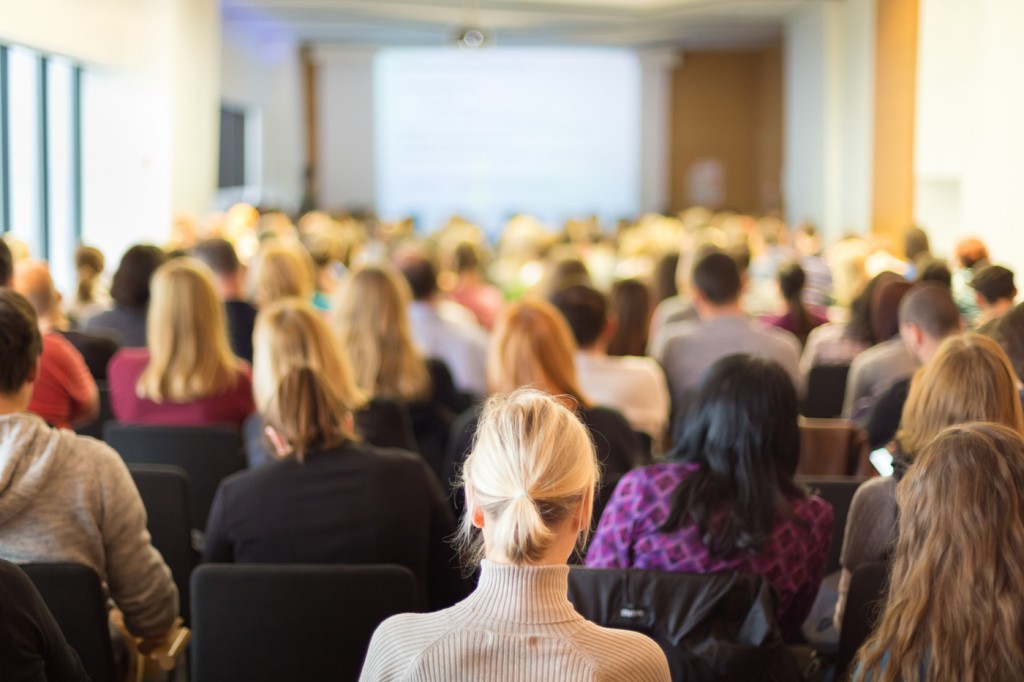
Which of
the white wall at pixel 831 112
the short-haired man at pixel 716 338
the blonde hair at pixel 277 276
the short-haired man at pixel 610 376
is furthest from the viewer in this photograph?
the white wall at pixel 831 112

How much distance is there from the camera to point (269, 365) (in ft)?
12.1

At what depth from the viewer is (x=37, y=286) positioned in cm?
476

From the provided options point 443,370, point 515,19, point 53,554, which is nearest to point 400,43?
point 515,19

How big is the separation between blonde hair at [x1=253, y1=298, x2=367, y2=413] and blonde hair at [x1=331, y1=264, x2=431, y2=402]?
2.65 feet

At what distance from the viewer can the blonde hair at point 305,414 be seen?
2.63m

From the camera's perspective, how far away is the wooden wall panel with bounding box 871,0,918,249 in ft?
38.0

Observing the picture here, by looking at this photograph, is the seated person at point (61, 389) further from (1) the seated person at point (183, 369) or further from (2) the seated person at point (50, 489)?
(2) the seated person at point (50, 489)

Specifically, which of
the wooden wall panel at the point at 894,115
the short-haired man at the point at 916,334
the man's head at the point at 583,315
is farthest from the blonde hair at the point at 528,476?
the wooden wall panel at the point at 894,115

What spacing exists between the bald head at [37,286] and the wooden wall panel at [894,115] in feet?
28.4

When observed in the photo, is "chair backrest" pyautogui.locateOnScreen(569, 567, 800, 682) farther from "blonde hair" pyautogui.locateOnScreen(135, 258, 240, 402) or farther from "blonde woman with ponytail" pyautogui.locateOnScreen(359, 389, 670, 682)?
"blonde hair" pyautogui.locateOnScreen(135, 258, 240, 402)

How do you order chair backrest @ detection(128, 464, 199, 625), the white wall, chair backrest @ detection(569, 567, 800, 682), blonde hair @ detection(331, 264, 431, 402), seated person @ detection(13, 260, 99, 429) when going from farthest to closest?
the white wall
blonde hair @ detection(331, 264, 431, 402)
seated person @ detection(13, 260, 99, 429)
chair backrest @ detection(128, 464, 199, 625)
chair backrest @ detection(569, 567, 800, 682)

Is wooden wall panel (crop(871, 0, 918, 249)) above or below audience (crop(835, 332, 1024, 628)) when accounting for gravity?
above

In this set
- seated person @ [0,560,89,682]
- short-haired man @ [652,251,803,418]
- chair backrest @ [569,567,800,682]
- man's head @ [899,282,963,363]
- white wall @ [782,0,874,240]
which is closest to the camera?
seated person @ [0,560,89,682]

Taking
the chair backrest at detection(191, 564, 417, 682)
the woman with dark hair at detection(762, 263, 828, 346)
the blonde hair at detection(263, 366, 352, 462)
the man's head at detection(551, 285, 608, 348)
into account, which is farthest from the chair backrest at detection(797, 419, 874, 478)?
the woman with dark hair at detection(762, 263, 828, 346)
